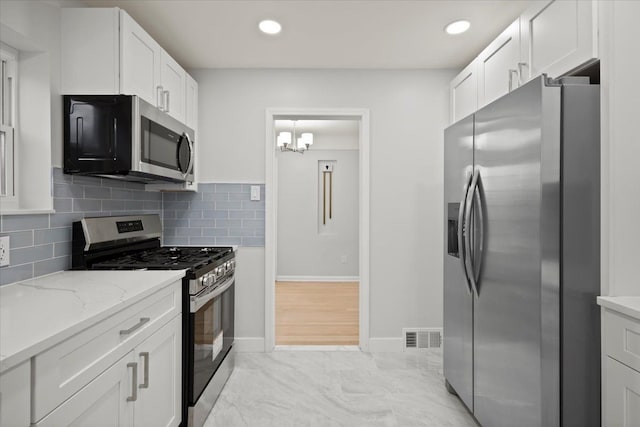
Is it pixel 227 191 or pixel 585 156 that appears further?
pixel 227 191

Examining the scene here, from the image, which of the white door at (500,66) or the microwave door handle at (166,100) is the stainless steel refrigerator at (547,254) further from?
the microwave door handle at (166,100)

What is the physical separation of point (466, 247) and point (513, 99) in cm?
75

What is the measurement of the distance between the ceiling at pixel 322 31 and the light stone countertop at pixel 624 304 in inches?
66.9

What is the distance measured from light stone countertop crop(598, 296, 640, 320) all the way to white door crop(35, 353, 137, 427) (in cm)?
178

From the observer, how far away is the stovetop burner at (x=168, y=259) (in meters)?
1.94

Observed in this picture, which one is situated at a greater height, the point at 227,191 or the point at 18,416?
the point at 227,191

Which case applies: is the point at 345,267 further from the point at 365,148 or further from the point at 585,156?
the point at 585,156

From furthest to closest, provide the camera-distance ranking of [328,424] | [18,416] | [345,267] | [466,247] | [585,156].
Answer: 1. [345,267]
2. [328,424]
3. [466,247]
4. [585,156]
5. [18,416]

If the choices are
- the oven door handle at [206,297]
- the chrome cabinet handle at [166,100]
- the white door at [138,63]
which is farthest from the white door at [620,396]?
the chrome cabinet handle at [166,100]

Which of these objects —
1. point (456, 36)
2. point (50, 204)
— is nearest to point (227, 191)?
point (50, 204)

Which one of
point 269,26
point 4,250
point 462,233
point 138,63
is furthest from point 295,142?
point 4,250

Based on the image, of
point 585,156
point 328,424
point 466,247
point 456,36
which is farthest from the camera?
point 456,36

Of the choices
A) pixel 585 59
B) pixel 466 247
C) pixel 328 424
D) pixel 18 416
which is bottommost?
pixel 328 424

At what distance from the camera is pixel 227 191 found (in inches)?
124
